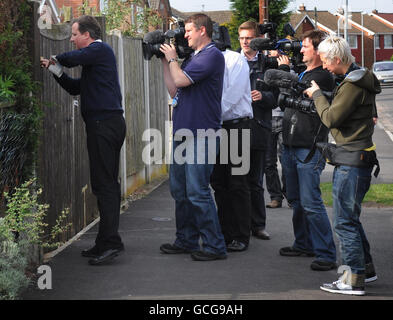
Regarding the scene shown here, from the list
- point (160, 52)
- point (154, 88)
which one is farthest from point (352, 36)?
point (160, 52)

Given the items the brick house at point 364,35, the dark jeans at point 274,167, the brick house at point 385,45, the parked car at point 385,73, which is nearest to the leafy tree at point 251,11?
the parked car at point 385,73

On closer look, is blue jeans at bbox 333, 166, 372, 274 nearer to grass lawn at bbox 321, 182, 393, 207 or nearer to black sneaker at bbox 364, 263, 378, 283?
black sneaker at bbox 364, 263, 378, 283

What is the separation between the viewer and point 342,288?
566 cm

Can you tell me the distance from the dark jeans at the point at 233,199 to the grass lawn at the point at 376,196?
9.65 ft

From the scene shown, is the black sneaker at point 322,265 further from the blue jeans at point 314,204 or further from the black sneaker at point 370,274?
the black sneaker at point 370,274

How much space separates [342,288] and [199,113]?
1.97 m

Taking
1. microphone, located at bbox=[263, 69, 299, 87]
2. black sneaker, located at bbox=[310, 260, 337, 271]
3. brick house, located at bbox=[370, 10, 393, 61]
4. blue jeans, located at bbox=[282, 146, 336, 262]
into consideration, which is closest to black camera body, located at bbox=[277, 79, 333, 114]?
microphone, located at bbox=[263, 69, 299, 87]

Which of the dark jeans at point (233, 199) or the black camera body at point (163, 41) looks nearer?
the black camera body at point (163, 41)

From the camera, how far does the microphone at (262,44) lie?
7.48 m

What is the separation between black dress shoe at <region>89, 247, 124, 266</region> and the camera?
653cm

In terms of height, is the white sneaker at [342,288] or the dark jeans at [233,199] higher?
the dark jeans at [233,199]

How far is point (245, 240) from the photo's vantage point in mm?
7293
